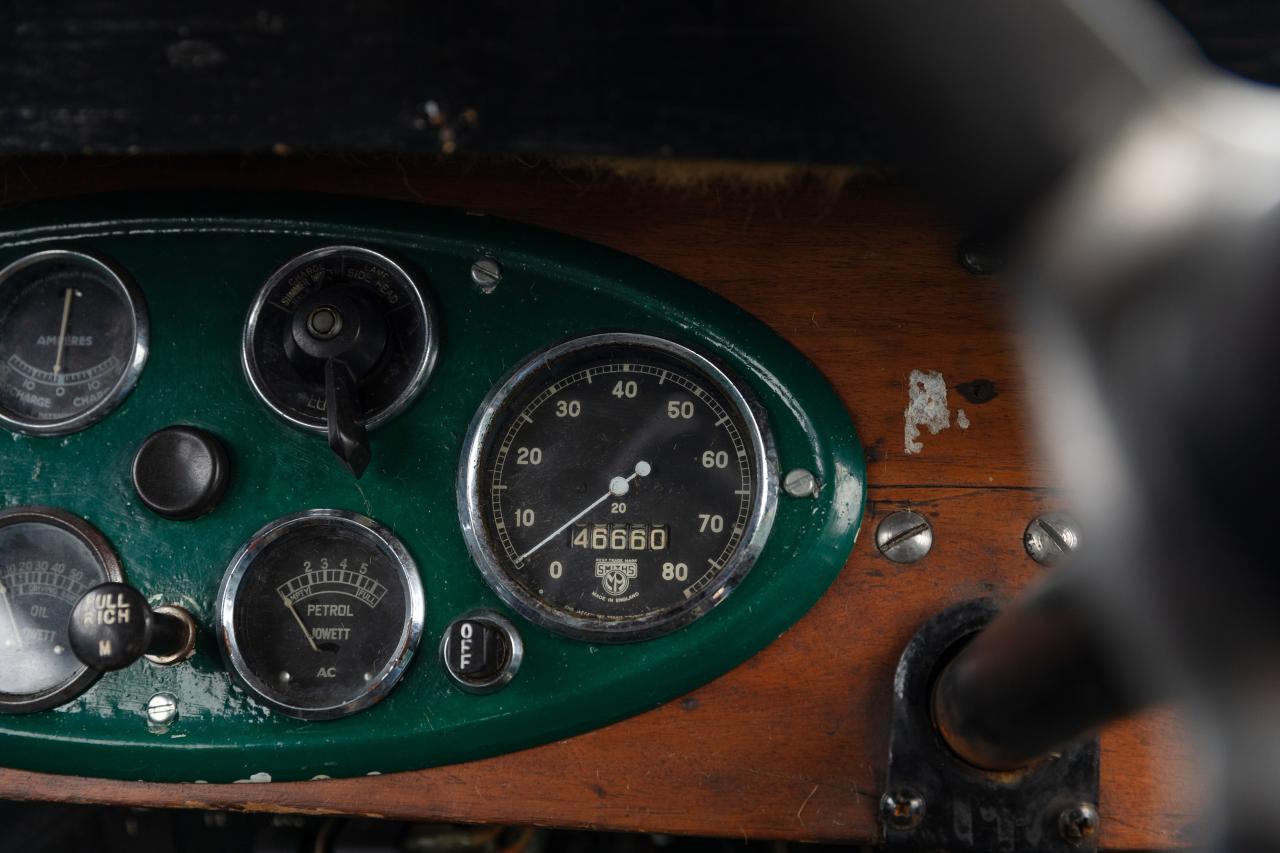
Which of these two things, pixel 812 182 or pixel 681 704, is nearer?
pixel 812 182

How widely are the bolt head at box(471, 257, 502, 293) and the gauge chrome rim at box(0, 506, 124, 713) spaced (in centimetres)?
71

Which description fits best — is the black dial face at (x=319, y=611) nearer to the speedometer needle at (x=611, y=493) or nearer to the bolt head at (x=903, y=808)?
the speedometer needle at (x=611, y=493)

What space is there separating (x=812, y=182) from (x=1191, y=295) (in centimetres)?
91

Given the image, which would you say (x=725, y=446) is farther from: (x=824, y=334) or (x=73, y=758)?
(x=73, y=758)

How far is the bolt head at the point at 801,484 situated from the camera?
1.49 metres

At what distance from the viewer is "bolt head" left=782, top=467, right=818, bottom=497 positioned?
4.88 feet

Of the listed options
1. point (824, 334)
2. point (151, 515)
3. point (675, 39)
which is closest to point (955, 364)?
point (824, 334)

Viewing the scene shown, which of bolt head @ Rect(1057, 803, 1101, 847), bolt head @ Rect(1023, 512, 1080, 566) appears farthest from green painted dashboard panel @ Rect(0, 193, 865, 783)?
bolt head @ Rect(1057, 803, 1101, 847)

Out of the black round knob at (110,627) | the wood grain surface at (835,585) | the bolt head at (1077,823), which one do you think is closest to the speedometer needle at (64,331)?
the black round knob at (110,627)

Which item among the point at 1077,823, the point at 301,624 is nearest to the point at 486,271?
the point at 301,624

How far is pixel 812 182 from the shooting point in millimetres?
1354

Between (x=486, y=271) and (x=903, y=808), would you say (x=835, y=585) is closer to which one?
(x=903, y=808)

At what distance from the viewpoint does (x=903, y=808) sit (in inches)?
55.2

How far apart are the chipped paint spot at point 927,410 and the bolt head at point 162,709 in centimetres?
116
